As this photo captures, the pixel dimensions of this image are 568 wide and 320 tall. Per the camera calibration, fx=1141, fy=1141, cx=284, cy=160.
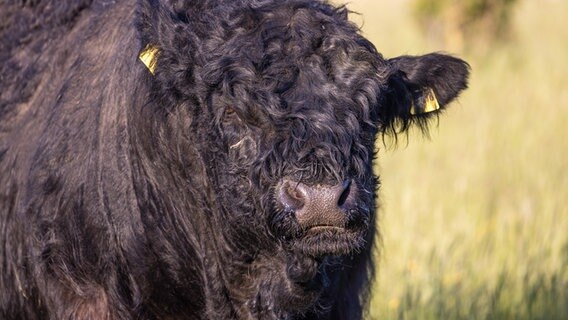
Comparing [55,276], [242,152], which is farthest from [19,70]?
[242,152]

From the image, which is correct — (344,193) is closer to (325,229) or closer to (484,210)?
(325,229)

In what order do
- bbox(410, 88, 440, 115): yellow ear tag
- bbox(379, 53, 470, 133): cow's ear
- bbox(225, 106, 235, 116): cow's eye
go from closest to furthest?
1. bbox(225, 106, 235, 116): cow's eye
2. bbox(379, 53, 470, 133): cow's ear
3. bbox(410, 88, 440, 115): yellow ear tag

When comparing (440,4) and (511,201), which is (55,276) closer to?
(511,201)

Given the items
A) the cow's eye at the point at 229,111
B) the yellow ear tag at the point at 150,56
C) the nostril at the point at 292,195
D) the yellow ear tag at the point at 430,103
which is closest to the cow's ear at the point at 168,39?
the yellow ear tag at the point at 150,56

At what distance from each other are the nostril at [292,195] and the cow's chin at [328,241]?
0.11m

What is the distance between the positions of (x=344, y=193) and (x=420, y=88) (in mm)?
1108

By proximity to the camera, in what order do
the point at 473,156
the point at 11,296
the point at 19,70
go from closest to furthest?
the point at 11,296
the point at 19,70
the point at 473,156

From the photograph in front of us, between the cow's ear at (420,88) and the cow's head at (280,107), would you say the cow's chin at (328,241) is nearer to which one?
the cow's head at (280,107)

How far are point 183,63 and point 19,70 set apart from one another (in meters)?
1.69

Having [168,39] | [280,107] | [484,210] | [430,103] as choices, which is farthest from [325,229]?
[484,210]

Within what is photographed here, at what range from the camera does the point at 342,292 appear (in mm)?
4973

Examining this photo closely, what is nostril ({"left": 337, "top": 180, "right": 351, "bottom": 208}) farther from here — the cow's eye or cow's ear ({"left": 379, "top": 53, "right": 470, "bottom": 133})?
cow's ear ({"left": 379, "top": 53, "right": 470, "bottom": 133})

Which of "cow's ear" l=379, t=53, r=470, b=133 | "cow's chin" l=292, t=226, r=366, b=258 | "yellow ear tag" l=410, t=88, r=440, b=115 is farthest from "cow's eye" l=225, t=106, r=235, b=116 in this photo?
"yellow ear tag" l=410, t=88, r=440, b=115

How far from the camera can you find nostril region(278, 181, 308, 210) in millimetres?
3914
